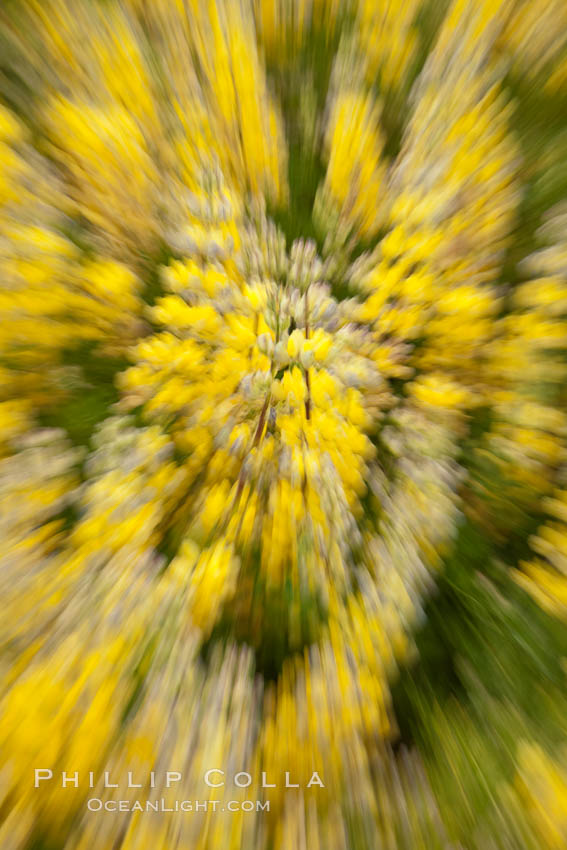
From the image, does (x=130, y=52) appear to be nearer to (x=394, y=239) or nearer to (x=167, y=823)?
(x=394, y=239)

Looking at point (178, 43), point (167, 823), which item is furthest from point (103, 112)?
point (167, 823)

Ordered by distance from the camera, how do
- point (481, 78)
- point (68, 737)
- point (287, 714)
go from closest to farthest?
point (68, 737) < point (287, 714) < point (481, 78)

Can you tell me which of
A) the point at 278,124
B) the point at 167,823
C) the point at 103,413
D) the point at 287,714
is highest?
the point at 278,124

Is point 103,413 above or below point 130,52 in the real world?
below

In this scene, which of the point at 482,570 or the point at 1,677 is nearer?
the point at 1,677

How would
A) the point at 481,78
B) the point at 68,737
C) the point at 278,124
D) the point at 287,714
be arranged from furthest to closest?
1. the point at 278,124
2. the point at 481,78
3. the point at 287,714
4. the point at 68,737

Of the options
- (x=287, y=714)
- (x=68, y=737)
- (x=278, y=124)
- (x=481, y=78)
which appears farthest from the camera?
(x=278, y=124)

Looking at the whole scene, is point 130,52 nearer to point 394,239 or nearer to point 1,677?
point 394,239

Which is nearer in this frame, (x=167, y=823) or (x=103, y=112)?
(x=167, y=823)

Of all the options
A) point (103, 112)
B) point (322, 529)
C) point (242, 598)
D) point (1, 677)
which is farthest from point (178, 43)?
point (1, 677)

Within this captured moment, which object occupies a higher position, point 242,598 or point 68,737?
point 242,598
